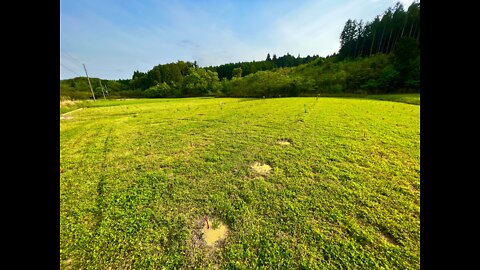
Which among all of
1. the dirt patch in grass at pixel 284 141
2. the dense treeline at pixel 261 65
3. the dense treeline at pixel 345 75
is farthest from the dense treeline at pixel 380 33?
the dirt patch in grass at pixel 284 141

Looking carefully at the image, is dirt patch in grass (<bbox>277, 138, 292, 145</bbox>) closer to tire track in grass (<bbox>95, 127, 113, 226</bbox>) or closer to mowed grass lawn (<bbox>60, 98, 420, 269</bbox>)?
mowed grass lawn (<bbox>60, 98, 420, 269</bbox>)

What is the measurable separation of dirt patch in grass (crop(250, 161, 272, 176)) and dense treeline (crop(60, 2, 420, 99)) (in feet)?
97.3

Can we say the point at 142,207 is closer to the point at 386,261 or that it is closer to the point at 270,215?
the point at 270,215

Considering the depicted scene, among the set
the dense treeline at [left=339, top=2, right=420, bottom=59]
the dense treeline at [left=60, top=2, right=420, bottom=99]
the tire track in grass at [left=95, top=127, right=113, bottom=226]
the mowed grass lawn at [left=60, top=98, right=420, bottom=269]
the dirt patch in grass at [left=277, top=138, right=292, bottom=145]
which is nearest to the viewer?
the mowed grass lawn at [left=60, top=98, right=420, bottom=269]

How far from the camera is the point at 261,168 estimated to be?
5.41m

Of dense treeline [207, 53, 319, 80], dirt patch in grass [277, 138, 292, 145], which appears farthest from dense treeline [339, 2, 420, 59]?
dirt patch in grass [277, 138, 292, 145]

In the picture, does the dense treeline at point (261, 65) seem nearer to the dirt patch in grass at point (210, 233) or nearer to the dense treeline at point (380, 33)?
the dense treeline at point (380, 33)

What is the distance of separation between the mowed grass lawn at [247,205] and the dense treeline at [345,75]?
2825 centimetres

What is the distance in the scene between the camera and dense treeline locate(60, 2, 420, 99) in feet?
107

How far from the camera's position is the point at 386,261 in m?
2.57

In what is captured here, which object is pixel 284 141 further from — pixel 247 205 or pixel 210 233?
pixel 210 233
